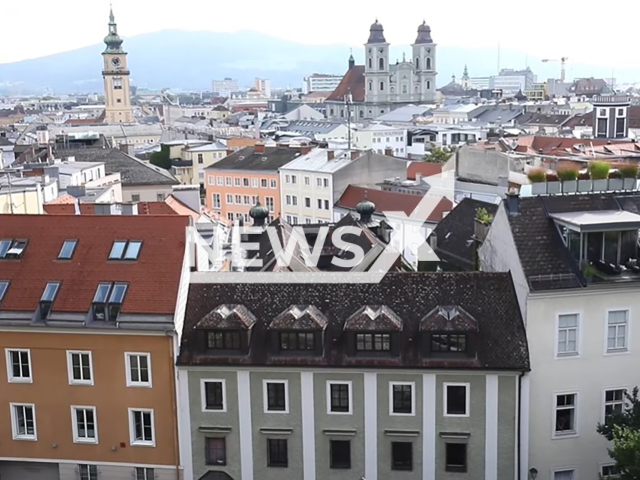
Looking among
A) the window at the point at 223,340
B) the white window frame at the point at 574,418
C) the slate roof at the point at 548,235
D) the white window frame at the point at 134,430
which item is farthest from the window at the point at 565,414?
the white window frame at the point at 134,430

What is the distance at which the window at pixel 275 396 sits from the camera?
28375 mm

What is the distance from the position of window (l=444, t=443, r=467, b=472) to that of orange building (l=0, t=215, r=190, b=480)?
354 inches

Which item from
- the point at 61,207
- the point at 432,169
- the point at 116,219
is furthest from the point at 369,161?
the point at 116,219

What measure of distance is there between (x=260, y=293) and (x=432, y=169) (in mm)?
50474

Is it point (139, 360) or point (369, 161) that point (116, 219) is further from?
point (369, 161)

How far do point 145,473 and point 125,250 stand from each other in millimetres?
7707

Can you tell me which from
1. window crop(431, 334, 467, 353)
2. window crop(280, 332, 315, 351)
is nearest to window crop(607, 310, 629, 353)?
window crop(431, 334, 467, 353)

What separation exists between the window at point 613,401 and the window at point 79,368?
17.2 metres

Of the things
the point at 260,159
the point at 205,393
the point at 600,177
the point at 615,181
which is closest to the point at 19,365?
the point at 205,393

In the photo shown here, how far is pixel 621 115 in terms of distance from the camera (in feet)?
333

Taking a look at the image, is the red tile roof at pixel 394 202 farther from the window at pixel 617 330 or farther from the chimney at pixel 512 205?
the window at pixel 617 330

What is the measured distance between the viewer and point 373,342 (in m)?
28.0

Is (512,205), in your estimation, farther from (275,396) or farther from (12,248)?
(12,248)

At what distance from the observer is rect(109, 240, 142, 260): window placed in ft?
98.5
